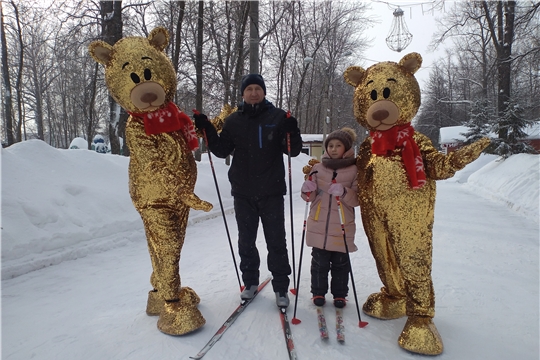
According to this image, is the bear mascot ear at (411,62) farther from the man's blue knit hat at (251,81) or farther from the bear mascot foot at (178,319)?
the bear mascot foot at (178,319)

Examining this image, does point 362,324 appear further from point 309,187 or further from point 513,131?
point 513,131

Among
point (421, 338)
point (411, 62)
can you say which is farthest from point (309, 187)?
point (421, 338)

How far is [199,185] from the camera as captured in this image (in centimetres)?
750

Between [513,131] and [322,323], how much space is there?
48.4 ft

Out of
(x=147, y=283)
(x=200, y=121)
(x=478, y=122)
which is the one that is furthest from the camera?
(x=478, y=122)

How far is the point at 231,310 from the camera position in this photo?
288 centimetres

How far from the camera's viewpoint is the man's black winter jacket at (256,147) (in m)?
2.91

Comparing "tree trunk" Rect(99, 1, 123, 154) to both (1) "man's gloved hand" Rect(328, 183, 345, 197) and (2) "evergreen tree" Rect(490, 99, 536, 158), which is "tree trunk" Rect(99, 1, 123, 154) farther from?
(2) "evergreen tree" Rect(490, 99, 536, 158)

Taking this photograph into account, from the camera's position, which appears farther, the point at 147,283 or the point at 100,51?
the point at 147,283

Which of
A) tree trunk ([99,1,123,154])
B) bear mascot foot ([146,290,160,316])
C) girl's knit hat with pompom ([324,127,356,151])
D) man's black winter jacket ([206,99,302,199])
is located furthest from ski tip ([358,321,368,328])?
tree trunk ([99,1,123,154])

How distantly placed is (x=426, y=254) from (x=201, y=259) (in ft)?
9.18

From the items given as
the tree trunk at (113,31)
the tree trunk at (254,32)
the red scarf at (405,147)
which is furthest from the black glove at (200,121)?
the tree trunk at (113,31)

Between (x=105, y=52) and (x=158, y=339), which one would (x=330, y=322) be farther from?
(x=105, y=52)

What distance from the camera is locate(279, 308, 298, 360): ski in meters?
2.25
